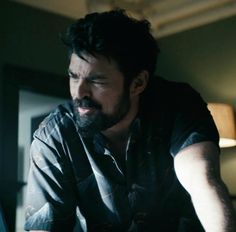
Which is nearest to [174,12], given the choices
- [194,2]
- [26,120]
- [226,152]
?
[194,2]

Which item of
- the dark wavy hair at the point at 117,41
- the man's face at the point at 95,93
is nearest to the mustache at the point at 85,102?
the man's face at the point at 95,93

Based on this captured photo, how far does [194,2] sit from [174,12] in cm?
19

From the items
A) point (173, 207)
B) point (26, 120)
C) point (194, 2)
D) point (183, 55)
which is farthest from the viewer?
point (26, 120)

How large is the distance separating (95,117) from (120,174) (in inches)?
6.1

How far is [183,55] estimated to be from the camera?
152 inches

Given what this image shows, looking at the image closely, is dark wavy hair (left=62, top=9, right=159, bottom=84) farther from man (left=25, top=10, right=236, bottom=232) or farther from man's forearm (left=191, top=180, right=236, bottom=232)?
man's forearm (left=191, top=180, right=236, bottom=232)

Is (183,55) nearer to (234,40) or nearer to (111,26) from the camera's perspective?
(234,40)

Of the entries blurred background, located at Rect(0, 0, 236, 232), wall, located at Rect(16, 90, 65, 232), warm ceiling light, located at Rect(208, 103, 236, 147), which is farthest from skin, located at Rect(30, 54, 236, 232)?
wall, located at Rect(16, 90, 65, 232)

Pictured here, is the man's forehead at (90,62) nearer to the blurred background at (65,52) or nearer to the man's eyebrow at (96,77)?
the man's eyebrow at (96,77)

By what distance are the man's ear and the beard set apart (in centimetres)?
4

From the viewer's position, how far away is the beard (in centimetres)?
125

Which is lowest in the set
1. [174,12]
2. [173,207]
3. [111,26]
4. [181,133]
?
[173,207]

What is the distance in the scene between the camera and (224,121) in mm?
3150

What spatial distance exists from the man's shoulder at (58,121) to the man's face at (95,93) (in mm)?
51
